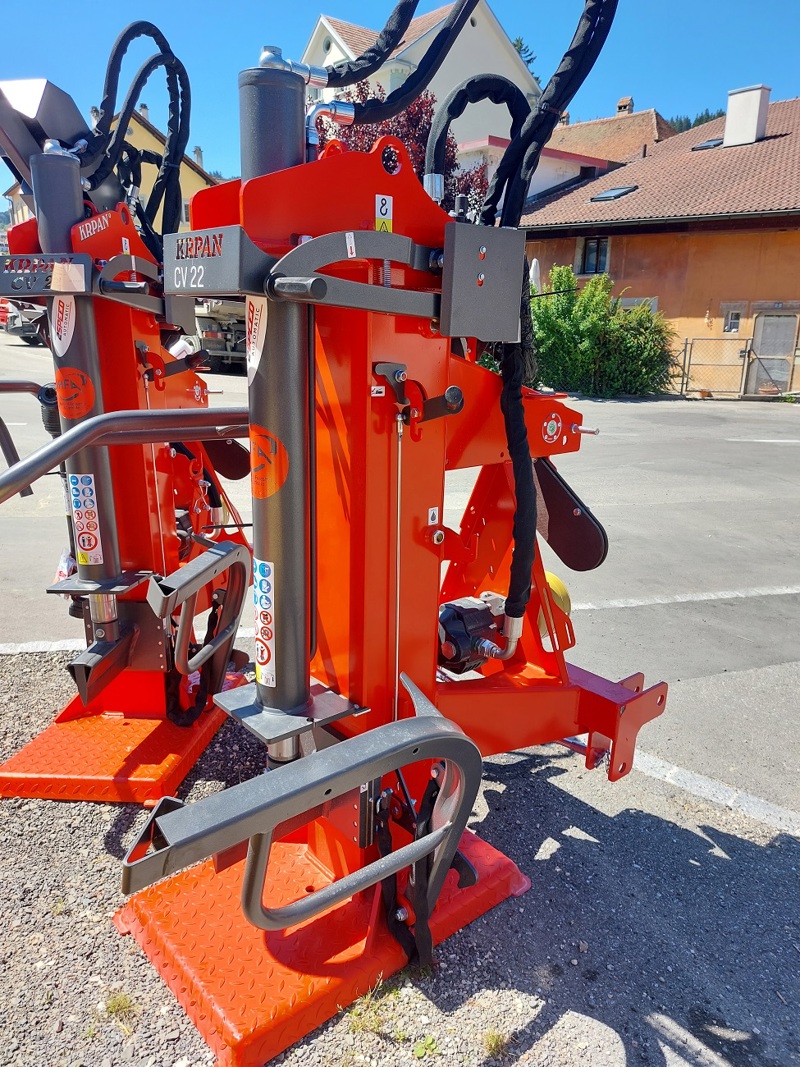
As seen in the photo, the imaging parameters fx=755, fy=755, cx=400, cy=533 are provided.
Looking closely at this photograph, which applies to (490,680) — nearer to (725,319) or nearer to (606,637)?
(606,637)

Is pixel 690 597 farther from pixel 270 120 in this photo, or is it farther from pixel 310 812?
pixel 270 120

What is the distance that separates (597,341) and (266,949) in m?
19.4

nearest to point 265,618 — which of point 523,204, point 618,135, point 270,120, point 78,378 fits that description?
point 270,120

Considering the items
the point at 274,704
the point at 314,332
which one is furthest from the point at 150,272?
the point at 274,704

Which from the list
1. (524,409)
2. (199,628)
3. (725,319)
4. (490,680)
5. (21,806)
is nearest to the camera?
(524,409)

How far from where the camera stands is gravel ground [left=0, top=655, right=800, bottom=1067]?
210 cm

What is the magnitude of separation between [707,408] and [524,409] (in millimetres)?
17489

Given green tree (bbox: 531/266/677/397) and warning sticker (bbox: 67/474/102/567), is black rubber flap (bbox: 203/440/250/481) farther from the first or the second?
green tree (bbox: 531/266/677/397)

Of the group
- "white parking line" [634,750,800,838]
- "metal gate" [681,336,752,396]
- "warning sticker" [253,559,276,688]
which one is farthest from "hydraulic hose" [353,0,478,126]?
"metal gate" [681,336,752,396]

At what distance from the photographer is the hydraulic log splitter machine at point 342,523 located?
1.78 meters

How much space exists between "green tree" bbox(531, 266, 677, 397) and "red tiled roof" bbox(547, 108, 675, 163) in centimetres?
1537

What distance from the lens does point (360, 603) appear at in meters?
2.11

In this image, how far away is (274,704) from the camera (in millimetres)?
2053

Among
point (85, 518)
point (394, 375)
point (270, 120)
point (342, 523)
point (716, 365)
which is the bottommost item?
point (85, 518)
